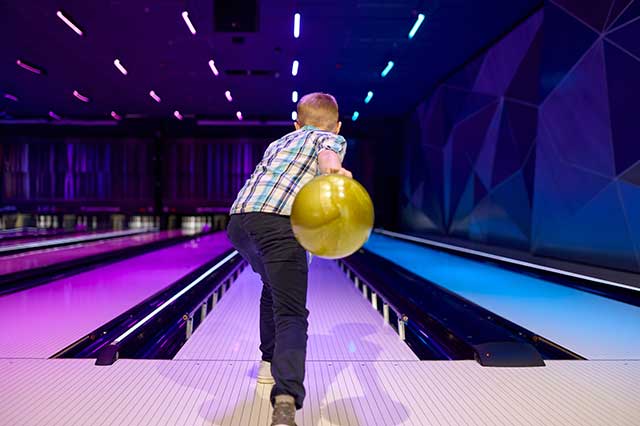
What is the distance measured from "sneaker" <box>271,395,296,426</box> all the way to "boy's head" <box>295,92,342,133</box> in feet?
3.09

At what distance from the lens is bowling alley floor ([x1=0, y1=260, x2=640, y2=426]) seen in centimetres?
165

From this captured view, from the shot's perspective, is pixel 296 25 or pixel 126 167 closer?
pixel 296 25

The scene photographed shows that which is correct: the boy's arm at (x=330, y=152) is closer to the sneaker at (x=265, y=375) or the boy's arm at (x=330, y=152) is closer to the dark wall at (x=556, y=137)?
the sneaker at (x=265, y=375)

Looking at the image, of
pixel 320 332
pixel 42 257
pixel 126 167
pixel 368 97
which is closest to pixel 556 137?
pixel 320 332

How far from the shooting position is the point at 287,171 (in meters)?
1.64

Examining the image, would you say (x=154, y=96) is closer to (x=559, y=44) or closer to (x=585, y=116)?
(x=559, y=44)

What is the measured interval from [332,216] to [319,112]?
19.0 inches

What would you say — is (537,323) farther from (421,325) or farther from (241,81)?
(241,81)

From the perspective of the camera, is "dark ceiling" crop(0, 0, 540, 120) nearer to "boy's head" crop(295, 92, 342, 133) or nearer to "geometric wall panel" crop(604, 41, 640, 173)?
"geometric wall panel" crop(604, 41, 640, 173)

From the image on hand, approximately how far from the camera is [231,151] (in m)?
14.1

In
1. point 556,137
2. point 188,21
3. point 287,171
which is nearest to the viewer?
point 287,171

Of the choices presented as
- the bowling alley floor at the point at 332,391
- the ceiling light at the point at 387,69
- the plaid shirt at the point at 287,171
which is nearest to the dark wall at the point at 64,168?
the ceiling light at the point at 387,69

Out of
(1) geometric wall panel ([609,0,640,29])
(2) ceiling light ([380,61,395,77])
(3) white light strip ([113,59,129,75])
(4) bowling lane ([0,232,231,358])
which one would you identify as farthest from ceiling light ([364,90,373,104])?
(4) bowling lane ([0,232,231,358])

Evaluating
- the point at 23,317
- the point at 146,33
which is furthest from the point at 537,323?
the point at 146,33
